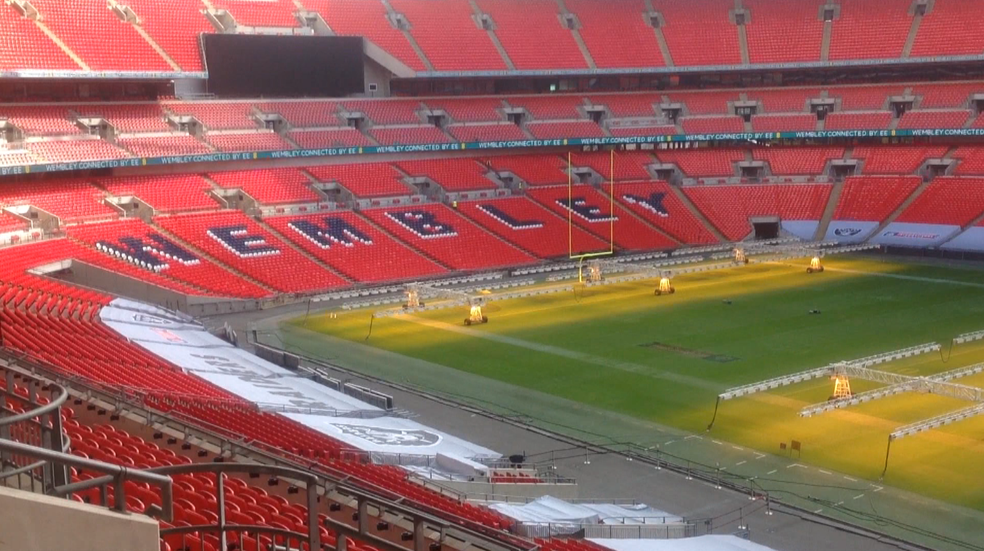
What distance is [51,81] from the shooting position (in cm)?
4334

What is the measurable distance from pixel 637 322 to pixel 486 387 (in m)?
9.48

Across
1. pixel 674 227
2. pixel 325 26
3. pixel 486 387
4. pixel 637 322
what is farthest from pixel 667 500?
pixel 325 26

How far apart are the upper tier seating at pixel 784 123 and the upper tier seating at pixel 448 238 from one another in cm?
1917

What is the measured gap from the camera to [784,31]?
6000 cm

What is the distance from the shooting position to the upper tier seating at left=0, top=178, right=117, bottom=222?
38.7m

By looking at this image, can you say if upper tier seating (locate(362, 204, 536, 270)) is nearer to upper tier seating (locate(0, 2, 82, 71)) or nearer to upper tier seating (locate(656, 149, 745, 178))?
upper tier seating (locate(0, 2, 82, 71))

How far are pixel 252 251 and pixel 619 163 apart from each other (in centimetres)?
2444

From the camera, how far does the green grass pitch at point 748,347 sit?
21688 millimetres

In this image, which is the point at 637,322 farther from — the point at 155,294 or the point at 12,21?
the point at 12,21

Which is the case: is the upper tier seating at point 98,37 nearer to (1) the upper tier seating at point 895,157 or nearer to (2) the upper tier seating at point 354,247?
(2) the upper tier seating at point 354,247

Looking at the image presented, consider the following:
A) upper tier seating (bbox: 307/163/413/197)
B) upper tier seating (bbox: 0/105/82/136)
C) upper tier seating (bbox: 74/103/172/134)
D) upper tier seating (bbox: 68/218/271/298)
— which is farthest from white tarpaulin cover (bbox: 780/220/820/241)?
upper tier seating (bbox: 0/105/82/136)

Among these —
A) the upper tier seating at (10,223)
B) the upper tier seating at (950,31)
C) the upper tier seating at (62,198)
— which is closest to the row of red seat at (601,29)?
the upper tier seating at (950,31)

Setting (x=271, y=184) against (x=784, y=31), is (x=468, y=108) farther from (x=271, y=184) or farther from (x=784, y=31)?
(x=784, y=31)

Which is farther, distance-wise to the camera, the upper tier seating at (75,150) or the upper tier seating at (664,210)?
the upper tier seating at (664,210)
